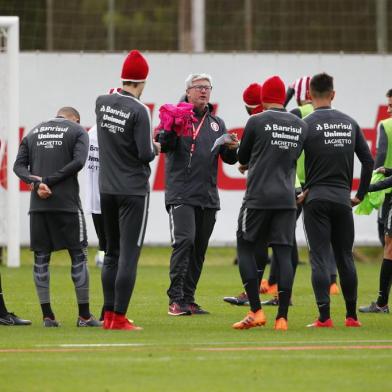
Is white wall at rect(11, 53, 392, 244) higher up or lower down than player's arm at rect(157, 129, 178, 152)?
higher up

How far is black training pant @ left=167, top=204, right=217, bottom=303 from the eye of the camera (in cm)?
1305

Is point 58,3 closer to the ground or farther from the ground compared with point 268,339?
farther from the ground

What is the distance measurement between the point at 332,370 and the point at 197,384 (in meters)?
1.07

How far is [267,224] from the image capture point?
1141cm

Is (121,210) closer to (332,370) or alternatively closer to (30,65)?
(332,370)

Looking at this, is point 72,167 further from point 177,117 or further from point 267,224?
point 267,224

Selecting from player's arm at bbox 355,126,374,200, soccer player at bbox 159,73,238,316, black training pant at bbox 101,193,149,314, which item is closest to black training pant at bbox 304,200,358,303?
player's arm at bbox 355,126,374,200

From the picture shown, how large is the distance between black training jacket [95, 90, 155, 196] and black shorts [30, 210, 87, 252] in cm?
53

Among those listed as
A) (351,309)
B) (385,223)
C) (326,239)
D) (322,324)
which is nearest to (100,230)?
(326,239)

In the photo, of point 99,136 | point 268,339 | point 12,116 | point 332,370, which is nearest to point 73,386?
point 332,370

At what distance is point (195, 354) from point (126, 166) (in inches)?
84.2

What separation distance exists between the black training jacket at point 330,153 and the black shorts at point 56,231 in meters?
2.01

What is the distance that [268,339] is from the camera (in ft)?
34.6

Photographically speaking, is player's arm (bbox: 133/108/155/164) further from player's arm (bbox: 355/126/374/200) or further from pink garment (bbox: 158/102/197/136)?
player's arm (bbox: 355/126/374/200)
